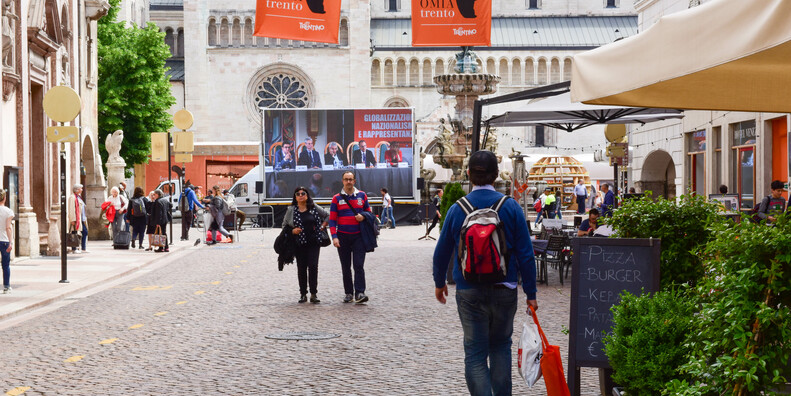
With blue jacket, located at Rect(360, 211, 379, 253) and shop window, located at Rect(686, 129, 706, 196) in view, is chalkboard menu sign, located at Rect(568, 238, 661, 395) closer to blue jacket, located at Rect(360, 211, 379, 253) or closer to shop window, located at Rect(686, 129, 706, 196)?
blue jacket, located at Rect(360, 211, 379, 253)

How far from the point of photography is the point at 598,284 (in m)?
6.86

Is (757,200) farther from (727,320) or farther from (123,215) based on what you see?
(727,320)

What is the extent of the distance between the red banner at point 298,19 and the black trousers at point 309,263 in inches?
339

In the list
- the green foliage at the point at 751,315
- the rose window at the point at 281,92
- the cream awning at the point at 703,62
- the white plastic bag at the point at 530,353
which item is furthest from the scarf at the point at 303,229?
the rose window at the point at 281,92

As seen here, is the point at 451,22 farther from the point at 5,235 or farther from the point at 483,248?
the point at 483,248

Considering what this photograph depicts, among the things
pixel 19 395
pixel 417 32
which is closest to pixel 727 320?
pixel 19 395

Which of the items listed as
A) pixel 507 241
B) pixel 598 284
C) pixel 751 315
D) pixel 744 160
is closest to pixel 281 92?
pixel 744 160

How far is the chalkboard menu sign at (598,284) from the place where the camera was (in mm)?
6746

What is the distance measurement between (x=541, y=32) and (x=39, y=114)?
5530 centimetres

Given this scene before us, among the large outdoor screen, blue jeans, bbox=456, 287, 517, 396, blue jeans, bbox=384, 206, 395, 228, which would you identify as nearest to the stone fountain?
the large outdoor screen

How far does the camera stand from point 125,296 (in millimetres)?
14758

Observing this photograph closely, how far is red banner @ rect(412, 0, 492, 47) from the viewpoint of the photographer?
21812 millimetres

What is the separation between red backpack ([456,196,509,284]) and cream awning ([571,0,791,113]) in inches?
40.7

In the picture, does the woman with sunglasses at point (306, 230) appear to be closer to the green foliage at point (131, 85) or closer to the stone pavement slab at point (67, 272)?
the stone pavement slab at point (67, 272)
